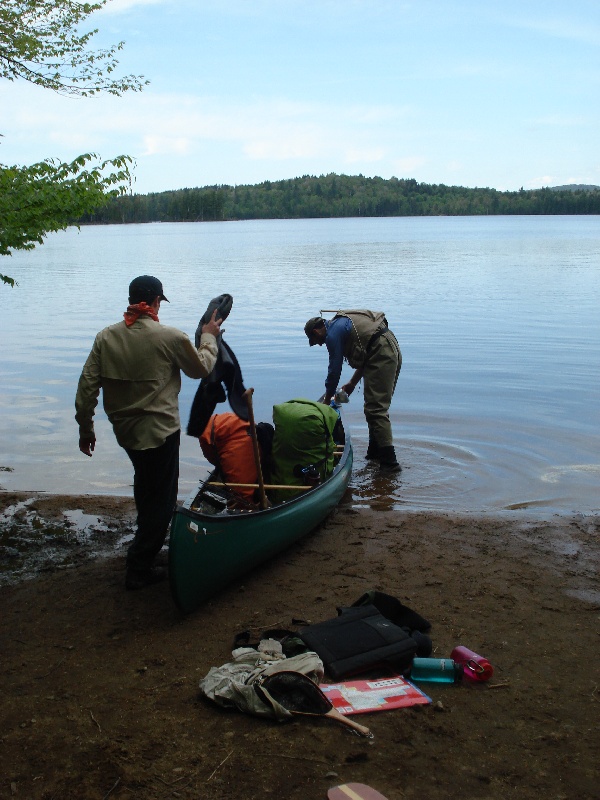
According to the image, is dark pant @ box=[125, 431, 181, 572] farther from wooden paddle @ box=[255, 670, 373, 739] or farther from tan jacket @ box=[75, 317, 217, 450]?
wooden paddle @ box=[255, 670, 373, 739]

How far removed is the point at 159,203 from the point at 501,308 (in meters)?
149

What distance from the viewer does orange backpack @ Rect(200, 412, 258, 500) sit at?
691 cm

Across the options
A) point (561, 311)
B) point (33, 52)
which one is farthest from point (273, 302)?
point (33, 52)

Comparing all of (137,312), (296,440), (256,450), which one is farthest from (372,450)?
(137,312)

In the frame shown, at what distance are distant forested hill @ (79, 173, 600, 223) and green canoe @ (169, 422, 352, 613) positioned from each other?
16011cm

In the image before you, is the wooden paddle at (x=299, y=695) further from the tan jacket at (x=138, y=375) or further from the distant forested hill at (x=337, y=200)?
the distant forested hill at (x=337, y=200)

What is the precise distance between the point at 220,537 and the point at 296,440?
1.79 metres

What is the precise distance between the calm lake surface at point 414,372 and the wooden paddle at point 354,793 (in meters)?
5.19

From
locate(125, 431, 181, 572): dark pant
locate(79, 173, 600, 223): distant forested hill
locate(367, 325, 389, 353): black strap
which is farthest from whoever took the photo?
locate(79, 173, 600, 223): distant forested hill

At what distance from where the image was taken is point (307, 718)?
4129 mm

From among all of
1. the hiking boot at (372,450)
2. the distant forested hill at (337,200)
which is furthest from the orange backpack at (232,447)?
the distant forested hill at (337,200)

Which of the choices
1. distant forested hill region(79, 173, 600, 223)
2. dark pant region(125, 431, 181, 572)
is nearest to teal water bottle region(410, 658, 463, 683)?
dark pant region(125, 431, 181, 572)

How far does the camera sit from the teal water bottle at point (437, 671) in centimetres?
454

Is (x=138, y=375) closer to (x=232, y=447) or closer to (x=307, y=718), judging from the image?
(x=232, y=447)
